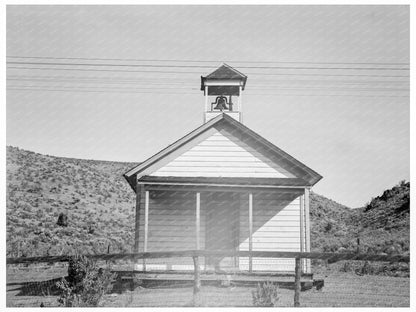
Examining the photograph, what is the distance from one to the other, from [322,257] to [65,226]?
31790 mm

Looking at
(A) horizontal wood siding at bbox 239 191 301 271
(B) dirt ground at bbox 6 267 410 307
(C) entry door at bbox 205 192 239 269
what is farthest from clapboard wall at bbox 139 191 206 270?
(B) dirt ground at bbox 6 267 410 307

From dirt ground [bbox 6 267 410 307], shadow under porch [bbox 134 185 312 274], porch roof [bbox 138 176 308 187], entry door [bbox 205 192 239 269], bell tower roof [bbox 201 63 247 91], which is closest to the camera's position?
dirt ground [bbox 6 267 410 307]

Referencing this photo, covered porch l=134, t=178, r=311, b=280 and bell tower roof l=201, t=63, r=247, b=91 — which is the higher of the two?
bell tower roof l=201, t=63, r=247, b=91

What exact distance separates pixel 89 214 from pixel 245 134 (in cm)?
3270

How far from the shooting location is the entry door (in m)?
17.1

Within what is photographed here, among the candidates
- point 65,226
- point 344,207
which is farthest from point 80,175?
point 344,207

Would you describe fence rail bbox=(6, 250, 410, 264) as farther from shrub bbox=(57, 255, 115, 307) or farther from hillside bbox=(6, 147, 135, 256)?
hillside bbox=(6, 147, 135, 256)

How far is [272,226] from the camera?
55.6 feet

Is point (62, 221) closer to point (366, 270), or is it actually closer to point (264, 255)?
point (366, 270)

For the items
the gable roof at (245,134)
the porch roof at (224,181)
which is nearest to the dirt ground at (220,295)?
the porch roof at (224,181)

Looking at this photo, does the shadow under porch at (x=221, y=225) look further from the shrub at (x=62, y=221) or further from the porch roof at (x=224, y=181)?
the shrub at (x=62, y=221)

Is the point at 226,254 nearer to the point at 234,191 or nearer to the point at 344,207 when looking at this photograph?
the point at 234,191

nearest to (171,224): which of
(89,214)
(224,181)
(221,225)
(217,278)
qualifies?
(221,225)

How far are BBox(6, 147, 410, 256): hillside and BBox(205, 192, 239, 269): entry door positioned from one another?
42.1 feet
